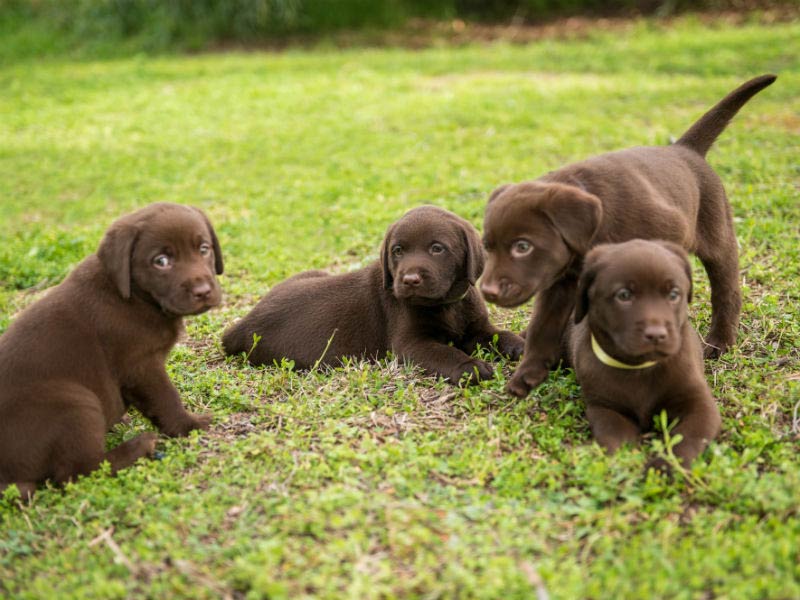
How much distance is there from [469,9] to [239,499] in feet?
73.8

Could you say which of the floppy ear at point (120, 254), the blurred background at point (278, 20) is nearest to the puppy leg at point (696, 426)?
the floppy ear at point (120, 254)

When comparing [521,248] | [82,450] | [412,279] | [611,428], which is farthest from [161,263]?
[611,428]

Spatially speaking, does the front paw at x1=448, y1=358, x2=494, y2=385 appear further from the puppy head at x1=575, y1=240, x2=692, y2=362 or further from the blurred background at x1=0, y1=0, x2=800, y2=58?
the blurred background at x1=0, y1=0, x2=800, y2=58

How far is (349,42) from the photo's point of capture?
942 inches

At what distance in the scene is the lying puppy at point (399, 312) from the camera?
6.59 meters

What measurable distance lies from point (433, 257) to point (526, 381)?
4.41 feet

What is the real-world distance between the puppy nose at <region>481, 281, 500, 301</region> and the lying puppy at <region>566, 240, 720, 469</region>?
1.57 feet

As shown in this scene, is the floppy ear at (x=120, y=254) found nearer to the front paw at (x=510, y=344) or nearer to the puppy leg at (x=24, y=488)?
the puppy leg at (x=24, y=488)

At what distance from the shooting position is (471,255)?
6703 millimetres

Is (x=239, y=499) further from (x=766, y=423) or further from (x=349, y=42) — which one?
(x=349, y=42)

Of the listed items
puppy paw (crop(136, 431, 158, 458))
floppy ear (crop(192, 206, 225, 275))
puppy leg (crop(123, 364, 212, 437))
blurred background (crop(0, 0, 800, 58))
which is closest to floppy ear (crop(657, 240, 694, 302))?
floppy ear (crop(192, 206, 225, 275))

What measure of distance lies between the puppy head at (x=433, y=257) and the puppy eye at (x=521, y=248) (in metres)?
1.22

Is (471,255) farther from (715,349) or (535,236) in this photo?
(715,349)

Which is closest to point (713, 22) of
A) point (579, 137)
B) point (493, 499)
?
point (579, 137)
